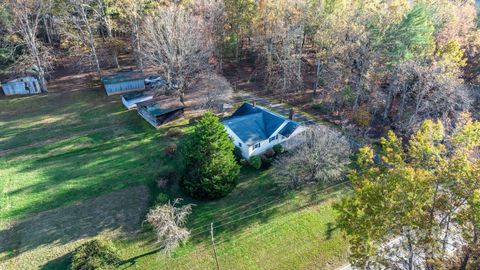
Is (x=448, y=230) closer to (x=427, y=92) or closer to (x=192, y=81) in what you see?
(x=427, y=92)

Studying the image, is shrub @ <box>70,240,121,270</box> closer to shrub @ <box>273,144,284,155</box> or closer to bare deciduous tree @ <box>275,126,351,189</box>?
bare deciduous tree @ <box>275,126,351,189</box>

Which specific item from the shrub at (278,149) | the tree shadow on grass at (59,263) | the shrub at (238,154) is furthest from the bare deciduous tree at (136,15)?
Answer: the tree shadow on grass at (59,263)

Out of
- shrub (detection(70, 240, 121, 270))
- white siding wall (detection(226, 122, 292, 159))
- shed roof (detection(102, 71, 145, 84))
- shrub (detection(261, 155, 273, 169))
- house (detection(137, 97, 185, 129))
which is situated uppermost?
shed roof (detection(102, 71, 145, 84))

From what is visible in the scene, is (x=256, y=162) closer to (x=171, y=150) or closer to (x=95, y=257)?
(x=171, y=150)

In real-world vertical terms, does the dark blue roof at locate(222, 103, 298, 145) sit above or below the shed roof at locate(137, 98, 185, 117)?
below

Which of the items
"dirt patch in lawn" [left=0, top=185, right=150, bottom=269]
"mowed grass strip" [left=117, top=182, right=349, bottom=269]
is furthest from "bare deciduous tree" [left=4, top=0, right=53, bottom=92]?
"mowed grass strip" [left=117, top=182, right=349, bottom=269]

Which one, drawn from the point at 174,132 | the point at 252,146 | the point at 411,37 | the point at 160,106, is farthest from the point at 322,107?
the point at 160,106
